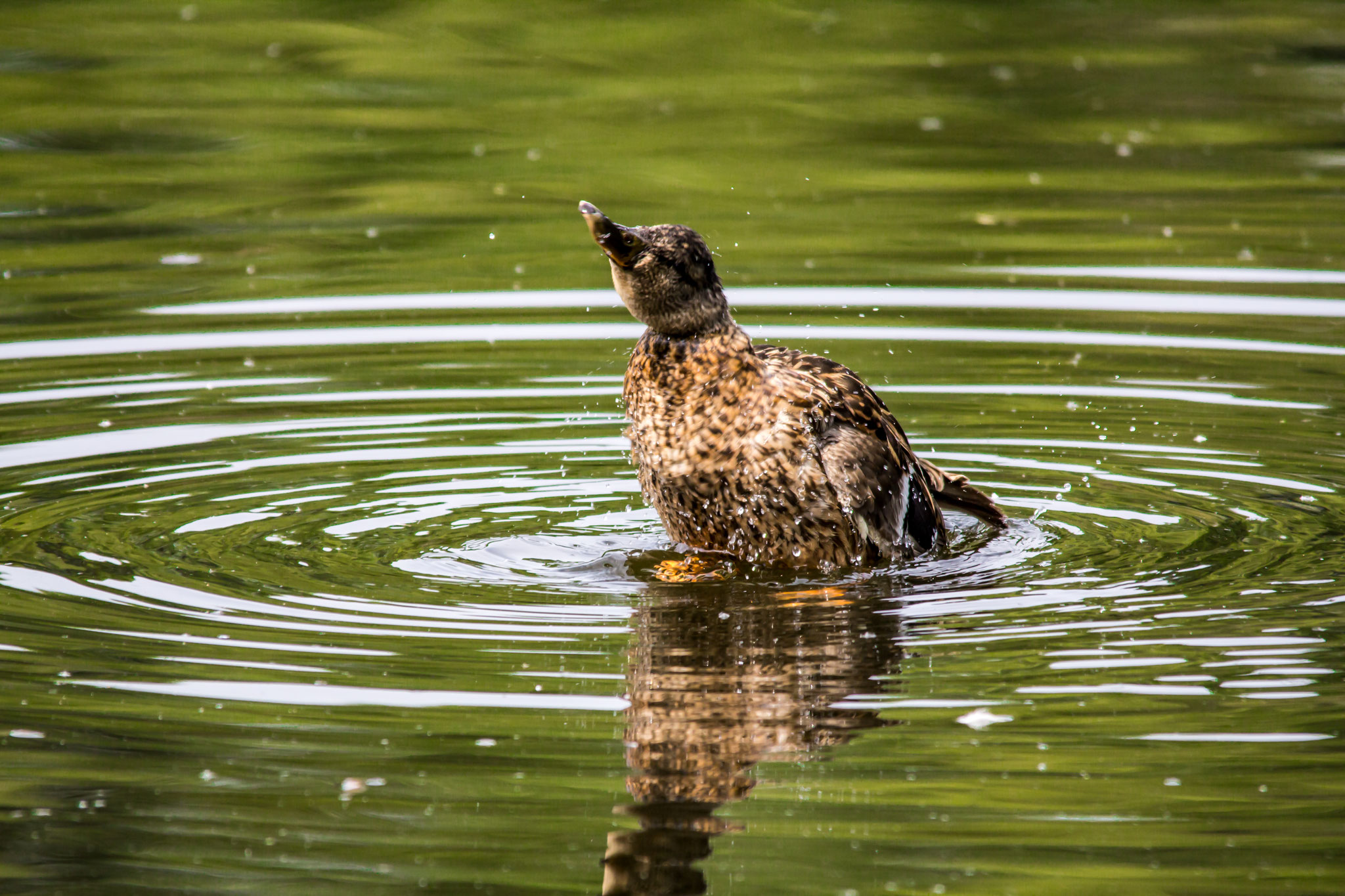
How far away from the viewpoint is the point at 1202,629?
6.31 m

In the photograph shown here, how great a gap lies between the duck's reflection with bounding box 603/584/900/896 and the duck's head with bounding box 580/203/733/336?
3.15ft

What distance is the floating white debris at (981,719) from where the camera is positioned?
18.0ft

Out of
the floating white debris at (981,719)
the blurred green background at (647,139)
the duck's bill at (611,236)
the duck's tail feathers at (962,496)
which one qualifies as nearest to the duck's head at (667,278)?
the duck's bill at (611,236)

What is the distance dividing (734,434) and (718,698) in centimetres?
141

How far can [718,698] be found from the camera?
5.82m

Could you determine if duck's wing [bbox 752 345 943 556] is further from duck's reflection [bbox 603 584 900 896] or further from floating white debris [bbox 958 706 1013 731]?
floating white debris [bbox 958 706 1013 731]

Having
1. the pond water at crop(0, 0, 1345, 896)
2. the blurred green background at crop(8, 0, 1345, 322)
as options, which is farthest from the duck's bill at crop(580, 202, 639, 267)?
the blurred green background at crop(8, 0, 1345, 322)

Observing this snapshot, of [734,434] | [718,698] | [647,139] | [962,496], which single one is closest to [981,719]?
[718,698]

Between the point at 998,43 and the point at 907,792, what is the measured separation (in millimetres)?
12661

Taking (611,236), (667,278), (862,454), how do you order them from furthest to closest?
(862,454)
(667,278)
(611,236)

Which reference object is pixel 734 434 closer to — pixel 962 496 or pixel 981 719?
pixel 962 496

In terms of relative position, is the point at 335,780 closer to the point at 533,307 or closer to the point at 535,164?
the point at 533,307

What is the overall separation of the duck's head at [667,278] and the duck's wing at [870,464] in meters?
0.27

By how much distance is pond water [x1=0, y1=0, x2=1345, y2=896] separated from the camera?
5.01 metres
